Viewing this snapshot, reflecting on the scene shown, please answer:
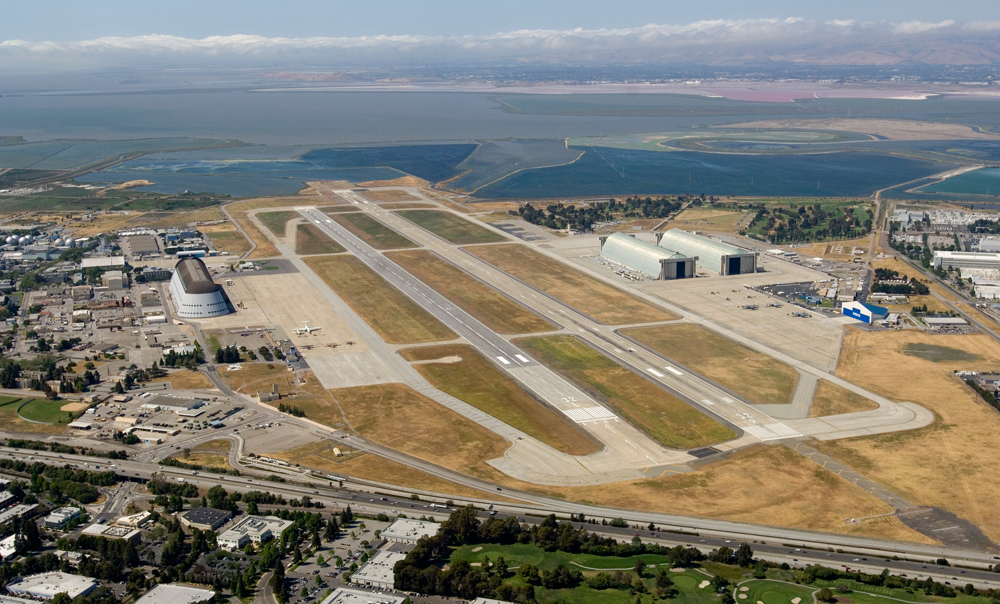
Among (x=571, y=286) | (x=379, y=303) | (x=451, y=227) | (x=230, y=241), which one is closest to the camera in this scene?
(x=379, y=303)

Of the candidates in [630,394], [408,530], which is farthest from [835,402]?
[408,530]

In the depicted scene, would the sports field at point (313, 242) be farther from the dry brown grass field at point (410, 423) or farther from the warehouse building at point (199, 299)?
the dry brown grass field at point (410, 423)

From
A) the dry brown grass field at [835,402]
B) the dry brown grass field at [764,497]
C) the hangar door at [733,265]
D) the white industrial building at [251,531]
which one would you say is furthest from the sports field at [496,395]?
the hangar door at [733,265]

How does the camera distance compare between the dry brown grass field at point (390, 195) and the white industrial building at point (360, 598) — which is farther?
the dry brown grass field at point (390, 195)

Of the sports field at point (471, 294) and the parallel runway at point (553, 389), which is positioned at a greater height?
the sports field at point (471, 294)

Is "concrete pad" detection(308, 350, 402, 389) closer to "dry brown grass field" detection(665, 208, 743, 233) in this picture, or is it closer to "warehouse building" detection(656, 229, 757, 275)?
"warehouse building" detection(656, 229, 757, 275)

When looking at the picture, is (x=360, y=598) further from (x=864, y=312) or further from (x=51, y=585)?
(x=864, y=312)
